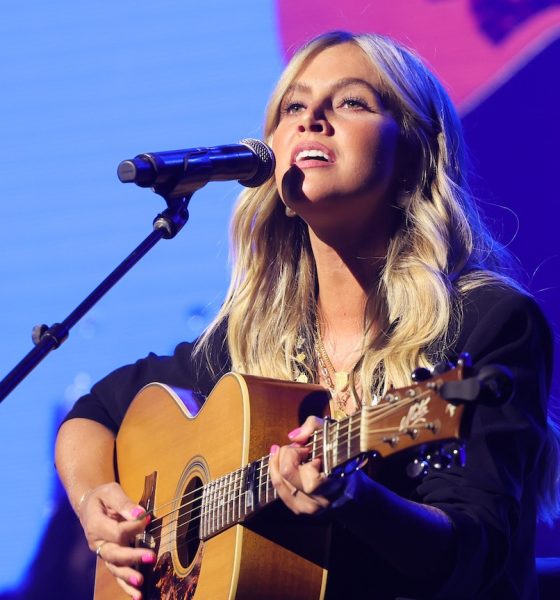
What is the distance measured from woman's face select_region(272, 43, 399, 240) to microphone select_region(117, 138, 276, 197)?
0.22 metres

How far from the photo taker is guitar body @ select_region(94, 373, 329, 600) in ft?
6.17

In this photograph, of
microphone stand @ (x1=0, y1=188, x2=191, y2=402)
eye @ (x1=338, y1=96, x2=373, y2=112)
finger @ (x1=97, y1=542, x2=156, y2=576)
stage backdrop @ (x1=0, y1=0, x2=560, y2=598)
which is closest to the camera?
microphone stand @ (x1=0, y1=188, x2=191, y2=402)

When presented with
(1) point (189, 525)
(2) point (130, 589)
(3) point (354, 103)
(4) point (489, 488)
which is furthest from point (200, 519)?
(3) point (354, 103)

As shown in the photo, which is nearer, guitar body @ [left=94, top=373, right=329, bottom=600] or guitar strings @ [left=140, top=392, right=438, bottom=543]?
guitar strings @ [left=140, top=392, right=438, bottom=543]

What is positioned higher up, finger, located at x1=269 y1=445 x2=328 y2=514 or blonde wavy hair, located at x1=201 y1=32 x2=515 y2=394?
blonde wavy hair, located at x1=201 y1=32 x2=515 y2=394

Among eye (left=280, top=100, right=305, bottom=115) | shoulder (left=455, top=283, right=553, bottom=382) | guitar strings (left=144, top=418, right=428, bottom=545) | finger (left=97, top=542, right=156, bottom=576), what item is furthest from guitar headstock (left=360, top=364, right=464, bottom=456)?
eye (left=280, top=100, right=305, bottom=115)

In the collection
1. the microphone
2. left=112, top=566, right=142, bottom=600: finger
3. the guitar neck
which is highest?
the microphone

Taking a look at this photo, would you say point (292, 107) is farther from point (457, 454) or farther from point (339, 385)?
point (457, 454)

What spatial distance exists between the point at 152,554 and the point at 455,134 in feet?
4.27

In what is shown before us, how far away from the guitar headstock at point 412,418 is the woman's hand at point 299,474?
5.0 inches

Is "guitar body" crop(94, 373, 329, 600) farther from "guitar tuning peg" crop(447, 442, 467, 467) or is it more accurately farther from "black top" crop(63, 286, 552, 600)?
"guitar tuning peg" crop(447, 442, 467, 467)

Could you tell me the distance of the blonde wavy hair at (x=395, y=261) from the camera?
2.27m

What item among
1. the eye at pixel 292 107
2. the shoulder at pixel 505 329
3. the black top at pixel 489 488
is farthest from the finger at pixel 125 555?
the eye at pixel 292 107

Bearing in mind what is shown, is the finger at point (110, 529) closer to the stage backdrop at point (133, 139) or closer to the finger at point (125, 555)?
the finger at point (125, 555)
